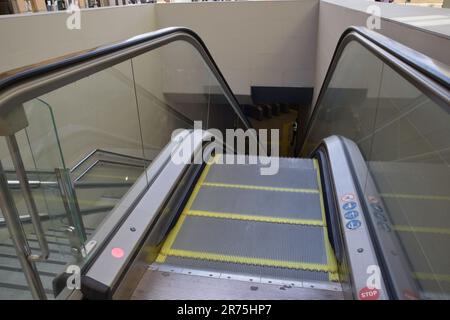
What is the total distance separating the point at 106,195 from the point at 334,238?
154 cm

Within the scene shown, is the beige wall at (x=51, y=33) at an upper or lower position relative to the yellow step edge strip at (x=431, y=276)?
upper

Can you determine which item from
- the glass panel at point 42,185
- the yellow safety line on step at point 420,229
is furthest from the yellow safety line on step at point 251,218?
the glass panel at point 42,185

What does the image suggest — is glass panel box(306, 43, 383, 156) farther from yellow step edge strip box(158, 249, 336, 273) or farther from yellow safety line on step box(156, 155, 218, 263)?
yellow safety line on step box(156, 155, 218, 263)

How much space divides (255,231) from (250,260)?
0.89ft

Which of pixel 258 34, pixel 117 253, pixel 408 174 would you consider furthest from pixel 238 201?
pixel 258 34

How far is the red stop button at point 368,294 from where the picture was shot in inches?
53.0

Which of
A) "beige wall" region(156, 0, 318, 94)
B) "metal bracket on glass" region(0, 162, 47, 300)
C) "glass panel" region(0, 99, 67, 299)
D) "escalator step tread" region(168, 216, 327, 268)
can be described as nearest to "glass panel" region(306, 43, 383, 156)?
"escalator step tread" region(168, 216, 327, 268)

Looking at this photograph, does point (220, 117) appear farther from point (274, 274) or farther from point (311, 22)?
point (274, 274)

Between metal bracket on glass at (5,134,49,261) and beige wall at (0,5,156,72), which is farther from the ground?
beige wall at (0,5,156,72)

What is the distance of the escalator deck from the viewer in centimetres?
181

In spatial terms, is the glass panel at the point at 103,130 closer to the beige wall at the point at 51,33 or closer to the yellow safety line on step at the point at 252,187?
the yellow safety line on step at the point at 252,187

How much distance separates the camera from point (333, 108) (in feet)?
13.0

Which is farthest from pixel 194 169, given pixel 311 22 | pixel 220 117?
pixel 311 22

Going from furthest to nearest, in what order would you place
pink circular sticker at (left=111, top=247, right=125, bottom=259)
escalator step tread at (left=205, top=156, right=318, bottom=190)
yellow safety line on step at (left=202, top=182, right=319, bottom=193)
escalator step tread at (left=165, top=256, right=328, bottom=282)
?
escalator step tread at (left=205, top=156, right=318, bottom=190) → yellow safety line on step at (left=202, top=182, right=319, bottom=193) → escalator step tread at (left=165, top=256, right=328, bottom=282) → pink circular sticker at (left=111, top=247, right=125, bottom=259)
